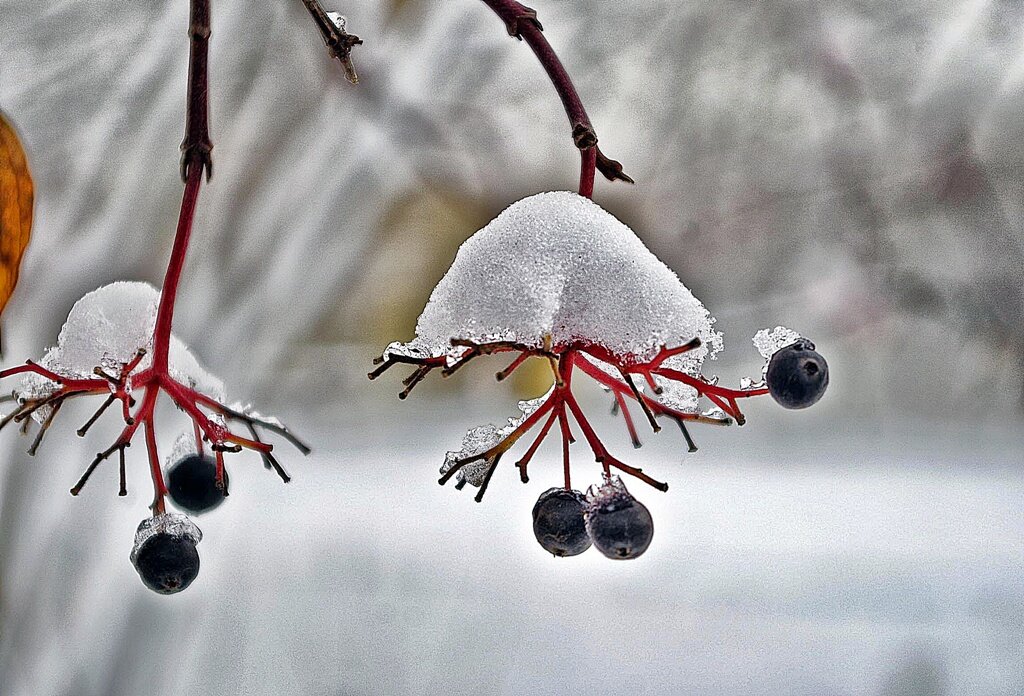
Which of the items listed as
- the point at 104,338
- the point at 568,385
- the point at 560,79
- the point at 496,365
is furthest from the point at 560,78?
the point at 496,365

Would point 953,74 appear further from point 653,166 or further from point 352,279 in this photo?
point 352,279

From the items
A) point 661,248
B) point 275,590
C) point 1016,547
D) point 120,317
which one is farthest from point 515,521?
point 120,317

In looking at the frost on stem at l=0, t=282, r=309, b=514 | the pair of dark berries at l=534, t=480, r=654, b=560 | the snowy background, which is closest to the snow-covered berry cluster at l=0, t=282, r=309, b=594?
the frost on stem at l=0, t=282, r=309, b=514

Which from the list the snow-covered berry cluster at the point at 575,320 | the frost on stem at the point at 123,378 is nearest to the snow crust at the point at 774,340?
the snow-covered berry cluster at the point at 575,320

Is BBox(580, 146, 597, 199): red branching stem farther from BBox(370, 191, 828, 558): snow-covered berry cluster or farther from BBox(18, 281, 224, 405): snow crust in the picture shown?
BBox(18, 281, 224, 405): snow crust

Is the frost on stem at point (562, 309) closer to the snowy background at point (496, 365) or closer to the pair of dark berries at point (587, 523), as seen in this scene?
the pair of dark berries at point (587, 523)

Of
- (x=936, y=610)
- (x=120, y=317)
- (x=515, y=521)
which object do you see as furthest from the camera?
(x=515, y=521)
